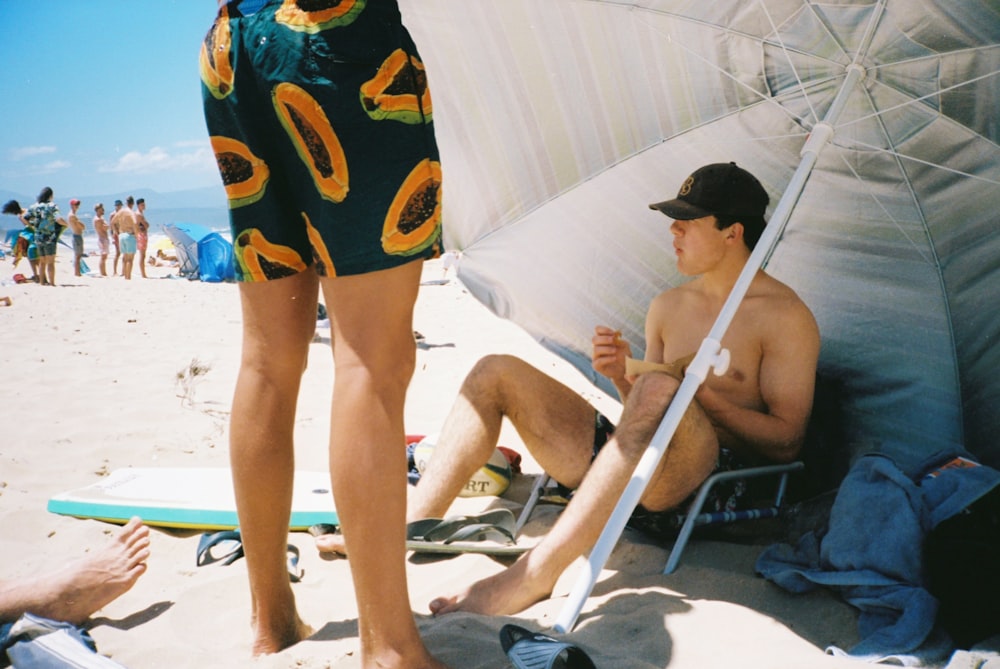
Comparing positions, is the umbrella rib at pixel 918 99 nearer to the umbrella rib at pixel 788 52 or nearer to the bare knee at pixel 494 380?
the umbrella rib at pixel 788 52

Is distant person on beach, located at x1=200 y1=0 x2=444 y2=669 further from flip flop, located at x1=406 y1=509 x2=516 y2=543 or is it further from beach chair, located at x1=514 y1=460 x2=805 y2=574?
beach chair, located at x1=514 y1=460 x2=805 y2=574

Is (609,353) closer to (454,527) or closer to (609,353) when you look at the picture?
(609,353)

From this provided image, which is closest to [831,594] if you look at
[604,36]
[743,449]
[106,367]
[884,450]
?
[743,449]

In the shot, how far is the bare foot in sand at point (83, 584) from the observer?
1.92 m

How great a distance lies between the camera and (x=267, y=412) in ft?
5.29

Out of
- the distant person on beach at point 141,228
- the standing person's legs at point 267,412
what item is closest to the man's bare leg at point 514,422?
the standing person's legs at point 267,412

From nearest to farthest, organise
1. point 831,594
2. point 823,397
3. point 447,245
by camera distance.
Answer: point 831,594, point 823,397, point 447,245

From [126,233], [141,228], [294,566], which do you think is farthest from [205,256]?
[294,566]

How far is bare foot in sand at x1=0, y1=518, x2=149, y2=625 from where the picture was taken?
1922 mm

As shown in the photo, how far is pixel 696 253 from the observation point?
2846mm

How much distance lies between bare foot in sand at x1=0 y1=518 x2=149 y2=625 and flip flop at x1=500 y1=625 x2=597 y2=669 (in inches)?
47.4

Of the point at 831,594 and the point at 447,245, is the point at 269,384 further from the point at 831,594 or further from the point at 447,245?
the point at 447,245

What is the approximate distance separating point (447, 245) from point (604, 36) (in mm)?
1267

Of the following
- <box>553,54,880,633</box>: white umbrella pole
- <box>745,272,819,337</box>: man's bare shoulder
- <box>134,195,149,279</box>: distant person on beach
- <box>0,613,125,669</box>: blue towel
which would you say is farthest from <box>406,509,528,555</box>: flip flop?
<box>134,195,149,279</box>: distant person on beach
